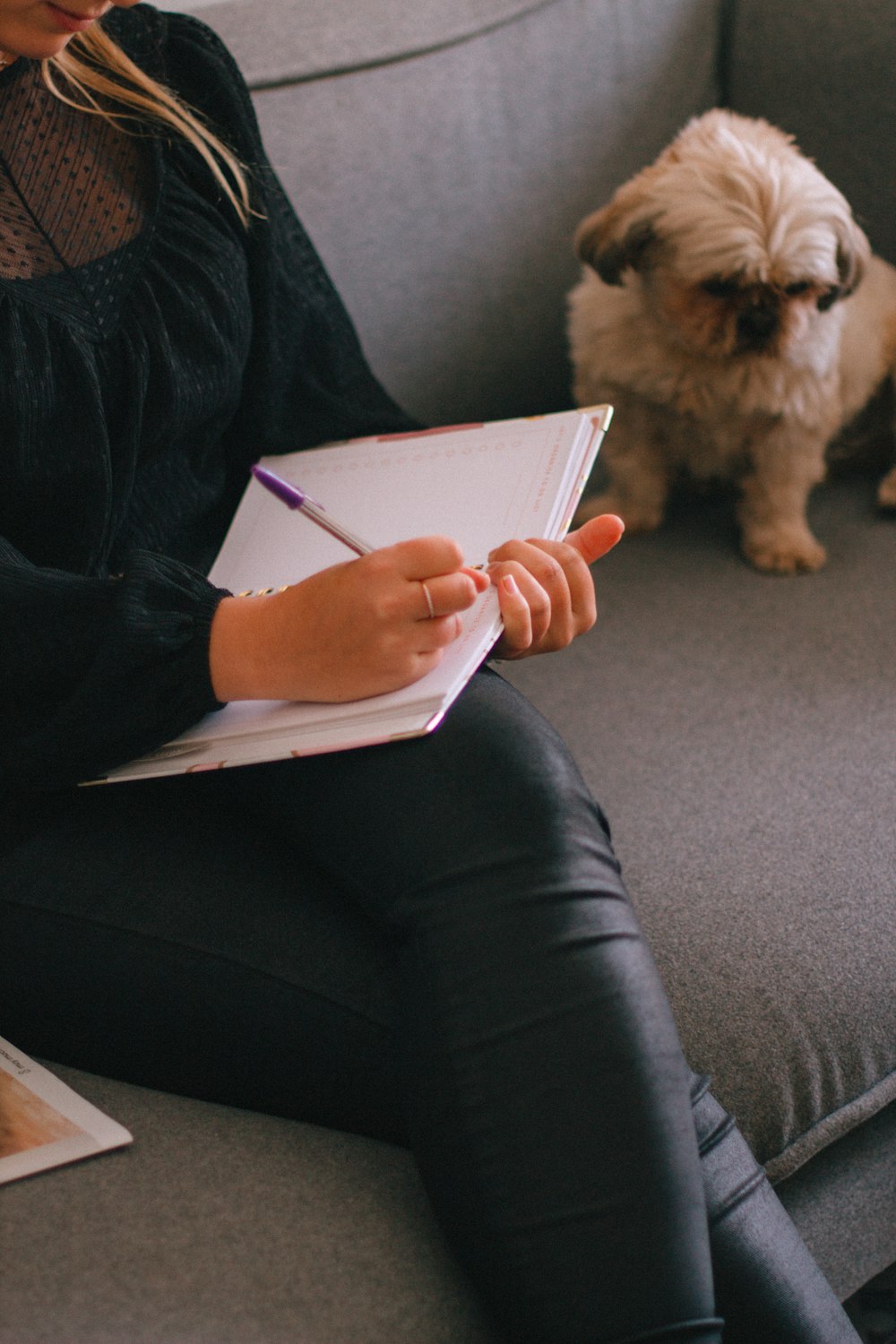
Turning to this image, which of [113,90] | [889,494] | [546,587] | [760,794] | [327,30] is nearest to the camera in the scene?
[546,587]

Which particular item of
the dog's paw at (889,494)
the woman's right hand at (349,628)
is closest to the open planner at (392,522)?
the woman's right hand at (349,628)

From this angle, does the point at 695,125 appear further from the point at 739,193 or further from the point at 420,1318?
the point at 420,1318

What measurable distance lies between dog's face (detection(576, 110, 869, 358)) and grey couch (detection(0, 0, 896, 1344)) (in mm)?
150

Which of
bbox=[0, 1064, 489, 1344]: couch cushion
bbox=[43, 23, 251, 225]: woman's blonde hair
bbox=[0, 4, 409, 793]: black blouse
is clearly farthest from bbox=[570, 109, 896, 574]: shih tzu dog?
bbox=[0, 1064, 489, 1344]: couch cushion

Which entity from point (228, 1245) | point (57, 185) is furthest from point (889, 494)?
point (228, 1245)

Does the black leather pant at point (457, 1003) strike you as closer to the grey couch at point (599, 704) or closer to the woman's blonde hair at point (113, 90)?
the grey couch at point (599, 704)

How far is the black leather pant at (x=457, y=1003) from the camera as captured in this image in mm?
517

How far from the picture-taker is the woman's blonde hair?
2.56ft

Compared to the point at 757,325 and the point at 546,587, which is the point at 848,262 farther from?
the point at 546,587

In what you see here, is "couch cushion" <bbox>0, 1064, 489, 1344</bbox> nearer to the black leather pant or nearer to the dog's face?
the black leather pant

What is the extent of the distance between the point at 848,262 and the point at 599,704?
0.63 meters

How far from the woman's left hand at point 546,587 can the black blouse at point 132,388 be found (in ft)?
0.57

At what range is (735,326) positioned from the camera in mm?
1308

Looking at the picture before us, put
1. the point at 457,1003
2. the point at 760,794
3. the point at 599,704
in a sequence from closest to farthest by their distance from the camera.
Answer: the point at 457,1003, the point at 760,794, the point at 599,704
